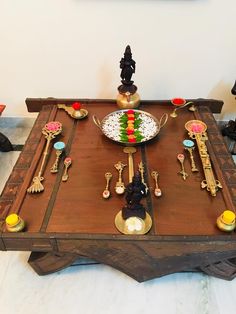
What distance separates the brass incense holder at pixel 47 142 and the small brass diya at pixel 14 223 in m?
0.15

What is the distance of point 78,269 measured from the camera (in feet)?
3.53

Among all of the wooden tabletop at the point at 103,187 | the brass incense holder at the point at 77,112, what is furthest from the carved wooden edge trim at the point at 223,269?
the brass incense holder at the point at 77,112

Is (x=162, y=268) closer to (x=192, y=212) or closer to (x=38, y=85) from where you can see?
(x=192, y=212)

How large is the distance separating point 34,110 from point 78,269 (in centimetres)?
81

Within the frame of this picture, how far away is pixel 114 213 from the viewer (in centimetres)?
89

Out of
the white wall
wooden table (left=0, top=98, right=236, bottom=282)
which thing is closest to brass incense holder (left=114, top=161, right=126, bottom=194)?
wooden table (left=0, top=98, right=236, bottom=282)

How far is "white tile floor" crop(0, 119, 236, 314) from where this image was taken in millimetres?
968

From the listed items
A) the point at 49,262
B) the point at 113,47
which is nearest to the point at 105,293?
the point at 49,262

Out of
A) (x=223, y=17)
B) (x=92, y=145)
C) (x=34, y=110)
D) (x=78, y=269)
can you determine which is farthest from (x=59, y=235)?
(x=223, y=17)

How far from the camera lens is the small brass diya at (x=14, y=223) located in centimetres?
82

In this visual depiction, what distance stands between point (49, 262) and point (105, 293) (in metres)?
0.23

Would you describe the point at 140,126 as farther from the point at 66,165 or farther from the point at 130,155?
the point at 66,165

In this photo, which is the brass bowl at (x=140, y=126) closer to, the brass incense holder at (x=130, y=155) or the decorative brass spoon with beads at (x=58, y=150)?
the brass incense holder at (x=130, y=155)

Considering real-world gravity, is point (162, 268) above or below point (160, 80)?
below
